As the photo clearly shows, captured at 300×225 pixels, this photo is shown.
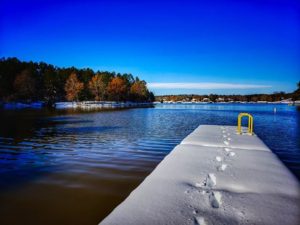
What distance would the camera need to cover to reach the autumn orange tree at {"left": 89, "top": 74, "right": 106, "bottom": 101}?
368 ft

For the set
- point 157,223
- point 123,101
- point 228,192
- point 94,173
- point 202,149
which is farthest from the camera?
point 123,101

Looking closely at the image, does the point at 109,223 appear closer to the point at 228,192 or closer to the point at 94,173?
the point at 228,192

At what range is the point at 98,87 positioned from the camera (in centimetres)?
11481

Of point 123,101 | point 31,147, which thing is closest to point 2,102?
point 123,101

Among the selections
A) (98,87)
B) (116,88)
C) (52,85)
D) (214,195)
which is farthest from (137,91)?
(214,195)

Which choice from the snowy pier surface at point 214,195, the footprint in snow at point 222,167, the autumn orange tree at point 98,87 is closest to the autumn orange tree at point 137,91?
the autumn orange tree at point 98,87

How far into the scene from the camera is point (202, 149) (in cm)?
1060

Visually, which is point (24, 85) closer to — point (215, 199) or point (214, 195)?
point (214, 195)

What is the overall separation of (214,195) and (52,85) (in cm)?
10899

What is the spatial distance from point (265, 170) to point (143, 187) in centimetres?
377

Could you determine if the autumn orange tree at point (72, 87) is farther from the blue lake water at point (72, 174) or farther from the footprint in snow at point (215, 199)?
the footprint in snow at point (215, 199)

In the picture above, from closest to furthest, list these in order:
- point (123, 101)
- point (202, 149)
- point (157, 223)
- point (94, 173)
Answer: point (157, 223) → point (94, 173) → point (202, 149) → point (123, 101)

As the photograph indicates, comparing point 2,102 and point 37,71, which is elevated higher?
point 37,71

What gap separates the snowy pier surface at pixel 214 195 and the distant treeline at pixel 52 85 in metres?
89.3
